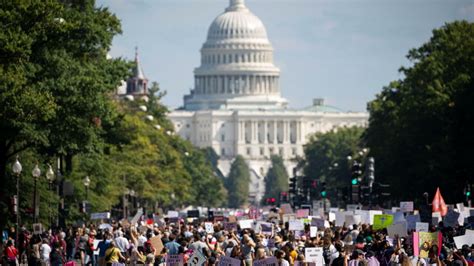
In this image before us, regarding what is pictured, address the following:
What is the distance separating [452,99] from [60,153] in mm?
31787

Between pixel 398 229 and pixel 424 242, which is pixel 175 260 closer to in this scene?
pixel 424 242

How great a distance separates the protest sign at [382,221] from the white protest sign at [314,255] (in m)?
10.2

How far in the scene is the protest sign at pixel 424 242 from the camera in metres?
39.1

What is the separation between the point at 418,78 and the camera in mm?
107500

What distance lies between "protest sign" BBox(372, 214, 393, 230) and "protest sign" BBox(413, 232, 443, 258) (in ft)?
30.0

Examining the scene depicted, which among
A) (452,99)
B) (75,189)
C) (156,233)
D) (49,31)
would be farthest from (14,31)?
(452,99)

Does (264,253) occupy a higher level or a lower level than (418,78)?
lower

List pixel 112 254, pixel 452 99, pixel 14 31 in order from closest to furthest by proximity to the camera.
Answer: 1. pixel 112 254
2. pixel 14 31
3. pixel 452 99

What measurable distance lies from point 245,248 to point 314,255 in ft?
10.1

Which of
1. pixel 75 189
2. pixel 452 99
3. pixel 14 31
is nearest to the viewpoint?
pixel 14 31

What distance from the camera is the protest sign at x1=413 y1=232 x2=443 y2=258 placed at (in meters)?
39.1

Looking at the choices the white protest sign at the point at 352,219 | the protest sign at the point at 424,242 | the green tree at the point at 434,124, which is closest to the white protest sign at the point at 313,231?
the white protest sign at the point at 352,219

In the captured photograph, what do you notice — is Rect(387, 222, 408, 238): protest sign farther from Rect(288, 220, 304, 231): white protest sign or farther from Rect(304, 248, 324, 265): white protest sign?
Rect(304, 248, 324, 265): white protest sign

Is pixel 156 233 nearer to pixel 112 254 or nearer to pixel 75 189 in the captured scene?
pixel 112 254
